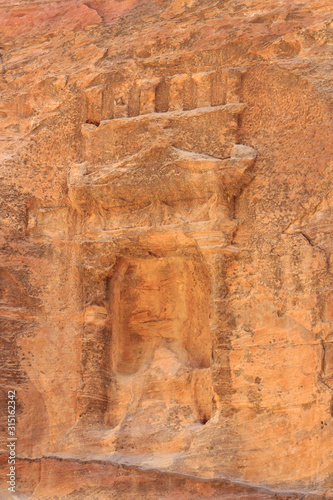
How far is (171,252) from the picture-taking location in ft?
31.2

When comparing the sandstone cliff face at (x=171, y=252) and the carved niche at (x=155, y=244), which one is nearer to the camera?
the sandstone cliff face at (x=171, y=252)

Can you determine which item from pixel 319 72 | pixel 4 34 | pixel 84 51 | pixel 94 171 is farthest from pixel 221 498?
pixel 4 34

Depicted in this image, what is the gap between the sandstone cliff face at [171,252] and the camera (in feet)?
27.7

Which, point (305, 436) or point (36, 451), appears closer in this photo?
point (305, 436)

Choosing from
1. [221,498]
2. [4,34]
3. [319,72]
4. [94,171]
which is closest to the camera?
[221,498]

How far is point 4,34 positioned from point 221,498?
5985mm

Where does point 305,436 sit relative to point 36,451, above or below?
above

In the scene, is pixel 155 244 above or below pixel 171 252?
above

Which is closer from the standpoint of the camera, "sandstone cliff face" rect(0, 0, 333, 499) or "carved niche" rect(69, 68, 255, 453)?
"sandstone cliff face" rect(0, 0, 333, 499)

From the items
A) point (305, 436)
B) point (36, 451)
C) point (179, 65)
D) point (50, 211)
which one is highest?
point (179, 65)

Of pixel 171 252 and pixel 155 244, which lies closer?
pixel 155 244

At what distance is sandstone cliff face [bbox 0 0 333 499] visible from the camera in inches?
332

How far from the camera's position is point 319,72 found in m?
8.95

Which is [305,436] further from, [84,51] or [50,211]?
[84,51]
